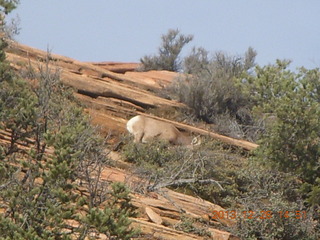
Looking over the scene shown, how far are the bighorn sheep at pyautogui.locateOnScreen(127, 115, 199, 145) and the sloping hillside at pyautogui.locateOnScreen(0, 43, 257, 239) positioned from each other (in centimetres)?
34

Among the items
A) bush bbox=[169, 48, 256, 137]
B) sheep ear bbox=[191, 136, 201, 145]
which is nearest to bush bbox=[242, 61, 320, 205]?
sheep ear bbox=[191, 136, 201, 145]

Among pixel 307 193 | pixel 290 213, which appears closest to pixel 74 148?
pixel 290 213

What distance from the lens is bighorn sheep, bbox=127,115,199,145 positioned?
16797 millimetres

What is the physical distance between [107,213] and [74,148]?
151 cm

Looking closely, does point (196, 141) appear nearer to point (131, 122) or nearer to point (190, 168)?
point (131, 122)

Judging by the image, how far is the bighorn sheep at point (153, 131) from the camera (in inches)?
661

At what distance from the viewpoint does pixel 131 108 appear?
19047 millimetres

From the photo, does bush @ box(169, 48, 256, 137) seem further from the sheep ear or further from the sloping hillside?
the sheep ear

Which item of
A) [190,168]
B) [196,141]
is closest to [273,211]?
[190,168]

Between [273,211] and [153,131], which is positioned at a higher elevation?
[153,131]

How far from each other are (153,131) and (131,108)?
7.34 ft

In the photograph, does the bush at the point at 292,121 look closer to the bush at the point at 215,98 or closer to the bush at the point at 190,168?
the bush at the point at 190,168

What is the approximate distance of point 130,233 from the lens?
746 cm
